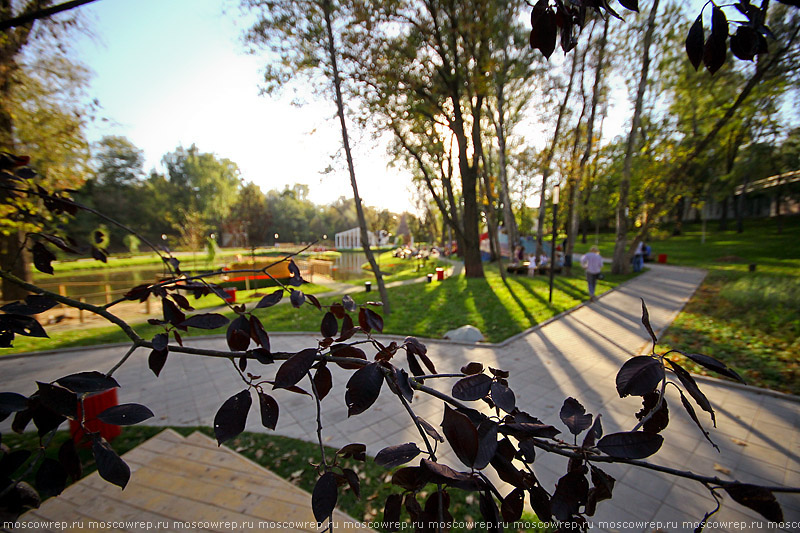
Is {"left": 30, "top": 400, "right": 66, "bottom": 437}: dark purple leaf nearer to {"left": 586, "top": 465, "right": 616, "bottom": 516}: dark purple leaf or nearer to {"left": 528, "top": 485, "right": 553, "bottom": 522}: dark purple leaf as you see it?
{"left": 528, "top": 485, "right": 553, "bottom": 522}: dark purple leaf

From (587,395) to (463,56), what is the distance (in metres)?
11.5

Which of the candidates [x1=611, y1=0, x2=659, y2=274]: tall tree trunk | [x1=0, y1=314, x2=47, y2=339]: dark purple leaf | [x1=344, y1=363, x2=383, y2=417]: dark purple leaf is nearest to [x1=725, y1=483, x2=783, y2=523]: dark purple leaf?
[x1=344, y1=363, x2=383, y2=417]: dark purple leaf

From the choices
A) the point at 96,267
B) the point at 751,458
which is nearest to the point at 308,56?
the point at 751,458

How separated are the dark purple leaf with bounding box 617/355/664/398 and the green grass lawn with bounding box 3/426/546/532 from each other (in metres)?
2.38

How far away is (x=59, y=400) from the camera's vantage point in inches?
29.5

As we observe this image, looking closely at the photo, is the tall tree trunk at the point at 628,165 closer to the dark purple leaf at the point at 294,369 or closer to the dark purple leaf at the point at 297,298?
the dark purple leaf at the point at 297,298

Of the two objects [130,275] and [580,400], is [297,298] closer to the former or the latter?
[580,400]

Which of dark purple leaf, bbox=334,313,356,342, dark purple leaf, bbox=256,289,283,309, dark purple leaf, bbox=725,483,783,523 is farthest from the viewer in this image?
dark purple leaf, bbox=256,289,283,309

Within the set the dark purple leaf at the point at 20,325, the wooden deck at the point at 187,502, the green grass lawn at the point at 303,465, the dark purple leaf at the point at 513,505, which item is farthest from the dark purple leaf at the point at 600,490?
the wooden deck at the point at 187,502

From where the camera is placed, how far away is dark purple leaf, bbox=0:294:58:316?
982 millimetres

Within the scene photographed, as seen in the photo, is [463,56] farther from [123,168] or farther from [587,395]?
[123,168]

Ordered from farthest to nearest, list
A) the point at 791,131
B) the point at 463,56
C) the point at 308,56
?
1. the point at 791,131
2. the point at 463,56
3. the point at 308,56

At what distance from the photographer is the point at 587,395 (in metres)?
4.79

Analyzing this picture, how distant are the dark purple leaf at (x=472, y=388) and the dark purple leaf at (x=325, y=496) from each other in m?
0.36
